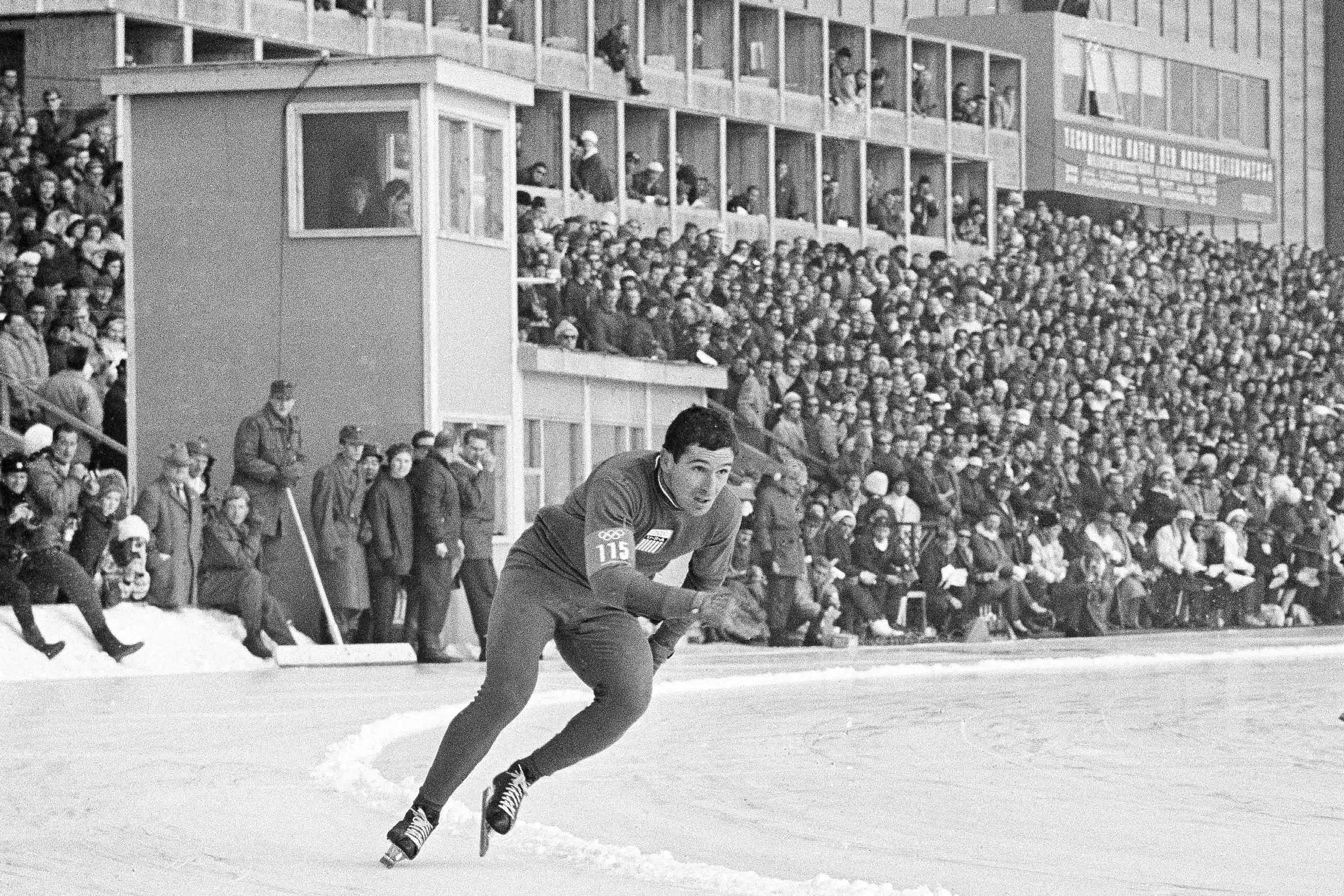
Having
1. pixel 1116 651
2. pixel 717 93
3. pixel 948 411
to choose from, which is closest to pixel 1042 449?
pixel 948 411

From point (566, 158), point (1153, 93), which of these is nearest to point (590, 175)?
point (566, 158)

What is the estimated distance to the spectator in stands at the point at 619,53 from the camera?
1519 inches

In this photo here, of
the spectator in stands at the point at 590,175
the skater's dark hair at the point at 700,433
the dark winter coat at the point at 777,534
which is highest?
the spectator in stands at the point at 590,175

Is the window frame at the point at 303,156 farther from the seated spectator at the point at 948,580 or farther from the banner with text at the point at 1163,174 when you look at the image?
the banner with text at the point at 1163,174

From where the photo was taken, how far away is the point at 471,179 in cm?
2367

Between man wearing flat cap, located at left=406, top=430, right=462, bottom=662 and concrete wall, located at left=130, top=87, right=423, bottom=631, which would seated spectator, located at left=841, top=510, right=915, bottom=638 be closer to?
concrete wall, located at left=130, top=87, right=423, bottom=631

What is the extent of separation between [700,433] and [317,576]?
41.9ft

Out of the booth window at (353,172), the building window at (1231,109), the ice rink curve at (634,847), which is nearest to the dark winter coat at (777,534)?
the ice rink curve at (634,847)

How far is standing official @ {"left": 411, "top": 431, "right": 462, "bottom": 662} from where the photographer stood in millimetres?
20875

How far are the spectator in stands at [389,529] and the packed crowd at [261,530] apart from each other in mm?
13

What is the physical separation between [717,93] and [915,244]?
14.1ft

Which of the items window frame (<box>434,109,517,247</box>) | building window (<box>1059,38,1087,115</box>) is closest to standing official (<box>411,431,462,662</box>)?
window frame (<box>434,109,517,247</box>)

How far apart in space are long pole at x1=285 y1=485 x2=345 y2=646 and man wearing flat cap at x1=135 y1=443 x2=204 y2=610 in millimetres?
1104

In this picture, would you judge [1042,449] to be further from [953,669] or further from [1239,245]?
[1239,245]
